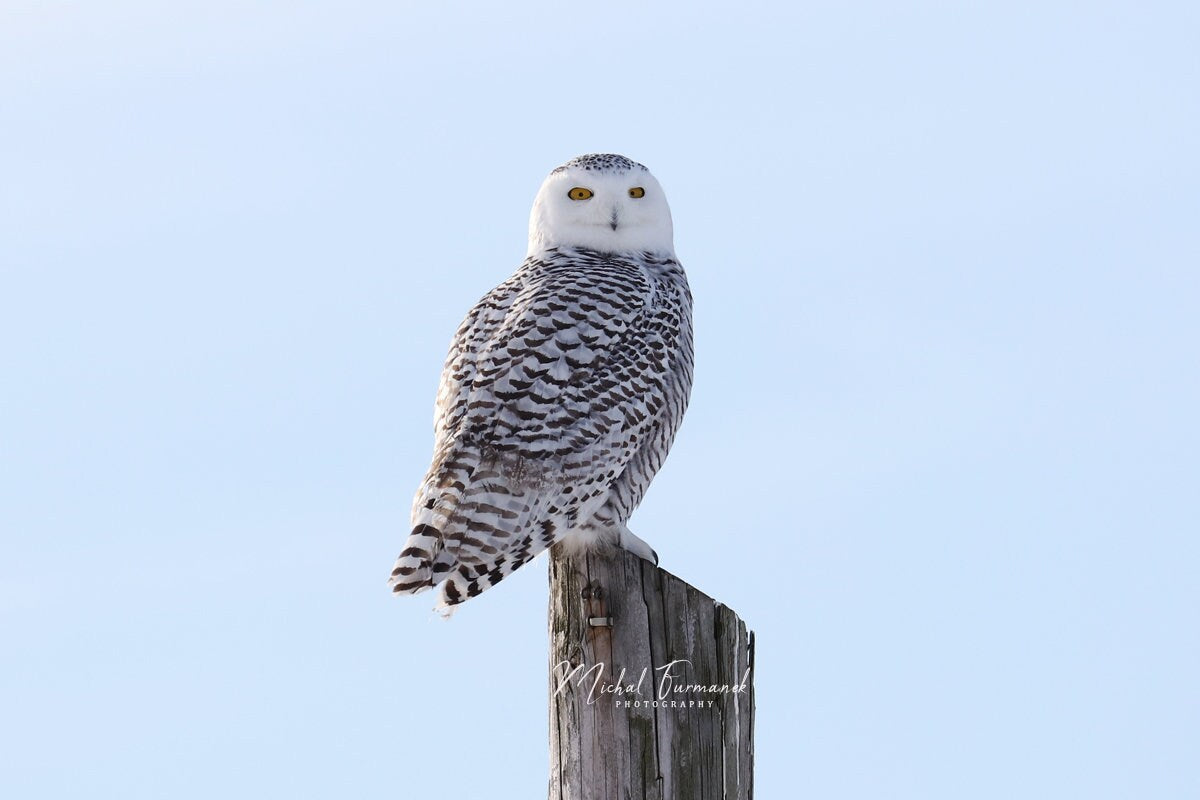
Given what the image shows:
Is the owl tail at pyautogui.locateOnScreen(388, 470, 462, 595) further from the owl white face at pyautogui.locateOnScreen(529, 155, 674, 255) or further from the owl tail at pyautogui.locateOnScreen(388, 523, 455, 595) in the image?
the owl white face at pyautogui.locateOnScreen(529, 155, 674, 255)

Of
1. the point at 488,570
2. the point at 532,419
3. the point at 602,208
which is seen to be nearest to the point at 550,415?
the point at 532,419

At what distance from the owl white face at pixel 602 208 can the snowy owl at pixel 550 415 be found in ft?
0.19

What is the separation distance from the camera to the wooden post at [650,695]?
15.9 ft

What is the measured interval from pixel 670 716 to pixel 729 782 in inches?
13.3

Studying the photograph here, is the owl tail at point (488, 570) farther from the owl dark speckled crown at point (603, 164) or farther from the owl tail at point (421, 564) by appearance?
the owl dark speckled crown at point (603, 164)

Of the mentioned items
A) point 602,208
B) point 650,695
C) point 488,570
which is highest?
point 602,208

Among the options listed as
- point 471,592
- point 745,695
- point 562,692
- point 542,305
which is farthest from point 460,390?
point 745,695

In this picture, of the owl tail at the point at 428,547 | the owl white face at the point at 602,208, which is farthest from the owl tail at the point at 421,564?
the owl white face at the point at 602,208

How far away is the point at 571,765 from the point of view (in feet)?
16.3

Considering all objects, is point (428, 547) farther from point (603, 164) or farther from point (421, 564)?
point (603, 164)

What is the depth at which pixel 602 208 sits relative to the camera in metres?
6.45

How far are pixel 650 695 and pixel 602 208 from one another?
2.50 metres

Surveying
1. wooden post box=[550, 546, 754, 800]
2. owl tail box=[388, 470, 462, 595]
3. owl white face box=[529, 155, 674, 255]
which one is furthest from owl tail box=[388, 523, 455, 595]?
owl white face box=[529, 155, 674, 255]

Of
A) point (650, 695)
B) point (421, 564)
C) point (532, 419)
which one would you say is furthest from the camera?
point (532, 419)
